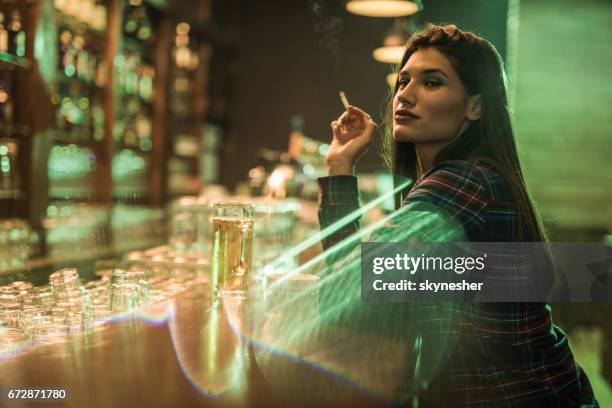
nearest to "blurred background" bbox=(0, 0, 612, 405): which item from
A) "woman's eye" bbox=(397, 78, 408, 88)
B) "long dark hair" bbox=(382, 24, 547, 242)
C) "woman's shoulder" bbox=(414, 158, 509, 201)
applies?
"woman's eye" bbox=(397, 78, 408, 88)

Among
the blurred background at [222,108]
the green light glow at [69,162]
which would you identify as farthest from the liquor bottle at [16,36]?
the green light glow at [69,162]

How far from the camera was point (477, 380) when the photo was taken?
961 mm

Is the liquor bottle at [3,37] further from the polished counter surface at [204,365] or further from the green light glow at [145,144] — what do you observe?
the polished counter surface at [204,365]

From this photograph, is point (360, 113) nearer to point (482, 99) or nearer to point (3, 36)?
point (482, 99)

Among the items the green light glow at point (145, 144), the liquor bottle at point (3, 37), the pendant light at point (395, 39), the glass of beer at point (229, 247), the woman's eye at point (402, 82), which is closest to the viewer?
the woman's eye at point (402, 82)

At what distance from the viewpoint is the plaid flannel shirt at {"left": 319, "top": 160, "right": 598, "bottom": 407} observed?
96cm

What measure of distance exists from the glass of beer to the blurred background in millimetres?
403

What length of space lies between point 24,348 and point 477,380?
637mm

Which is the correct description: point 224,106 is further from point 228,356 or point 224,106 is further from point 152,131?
point 228,356

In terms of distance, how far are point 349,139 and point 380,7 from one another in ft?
4.73

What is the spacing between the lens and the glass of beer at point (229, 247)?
1.29 meters

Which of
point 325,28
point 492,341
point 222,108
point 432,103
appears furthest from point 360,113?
point 222,108

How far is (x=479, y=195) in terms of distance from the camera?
98 cm

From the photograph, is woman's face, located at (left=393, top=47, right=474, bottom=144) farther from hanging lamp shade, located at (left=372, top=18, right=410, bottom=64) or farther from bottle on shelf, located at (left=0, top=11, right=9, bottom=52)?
bottle on shelf, located at (left=0, top=11, right=9, bottom=52)
